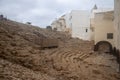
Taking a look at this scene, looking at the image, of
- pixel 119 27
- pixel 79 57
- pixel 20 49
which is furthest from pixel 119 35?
pixel 20 49

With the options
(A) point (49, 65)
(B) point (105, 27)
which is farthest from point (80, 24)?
(A) point (49, 65)

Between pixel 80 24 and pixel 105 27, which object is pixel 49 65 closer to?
pixel 105 27

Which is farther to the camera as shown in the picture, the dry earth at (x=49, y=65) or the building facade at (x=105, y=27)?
the building facade at (x=105, y=27)

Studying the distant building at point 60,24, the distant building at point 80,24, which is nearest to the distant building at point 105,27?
the distant building at point 80,24

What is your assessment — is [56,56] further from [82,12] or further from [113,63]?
[82,12]

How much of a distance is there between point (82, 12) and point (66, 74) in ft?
83.6

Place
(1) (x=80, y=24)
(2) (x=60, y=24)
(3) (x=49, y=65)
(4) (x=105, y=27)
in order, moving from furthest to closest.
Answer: (2) (x=60, y=24) → (1) (x=80, y=24) → (4) (x=105, y=27) → (3) (x=49, y=65)

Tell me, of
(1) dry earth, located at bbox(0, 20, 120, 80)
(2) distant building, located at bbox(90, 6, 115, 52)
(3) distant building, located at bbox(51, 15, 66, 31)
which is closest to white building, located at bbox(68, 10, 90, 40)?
(3) distant building, located at bbox(51, 15, 66, 31)

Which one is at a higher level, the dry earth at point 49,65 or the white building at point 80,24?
the white building at point 80,24

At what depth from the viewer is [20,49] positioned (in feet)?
62.0

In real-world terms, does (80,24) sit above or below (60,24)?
below

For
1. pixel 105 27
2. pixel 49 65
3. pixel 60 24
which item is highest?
pixel 60 24

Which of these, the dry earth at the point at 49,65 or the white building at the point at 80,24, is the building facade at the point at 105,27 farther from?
the white building at the point at 80,24

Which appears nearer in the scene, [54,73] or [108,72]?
Result: [54,73]
